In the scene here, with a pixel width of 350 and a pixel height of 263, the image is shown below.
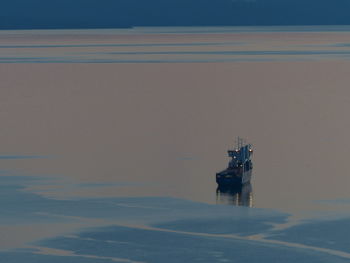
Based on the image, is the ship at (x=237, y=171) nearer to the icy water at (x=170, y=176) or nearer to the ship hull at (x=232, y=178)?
the ship hull at (x=232, y=178)

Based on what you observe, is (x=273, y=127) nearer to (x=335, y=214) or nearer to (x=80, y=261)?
(x=335, y=214)

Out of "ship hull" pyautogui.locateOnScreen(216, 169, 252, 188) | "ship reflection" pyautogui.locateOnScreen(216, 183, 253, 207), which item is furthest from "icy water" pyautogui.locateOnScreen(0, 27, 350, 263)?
"ship hull" pyautogui.locateOnScreen(216, 169, 252, 188)

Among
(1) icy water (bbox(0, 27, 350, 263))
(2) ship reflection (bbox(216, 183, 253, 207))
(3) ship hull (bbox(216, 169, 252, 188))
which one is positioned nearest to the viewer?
(1) icy water (bbox(0, 27, 350, 263))

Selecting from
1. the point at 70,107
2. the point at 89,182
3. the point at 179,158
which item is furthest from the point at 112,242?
the point at 70,107

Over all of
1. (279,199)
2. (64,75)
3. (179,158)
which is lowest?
(279,199)

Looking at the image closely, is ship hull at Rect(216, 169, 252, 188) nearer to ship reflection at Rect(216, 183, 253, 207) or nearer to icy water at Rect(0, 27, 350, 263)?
ship reflection at Rect(216, 183, 253, 207)

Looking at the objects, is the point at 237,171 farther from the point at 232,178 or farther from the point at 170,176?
the point at 170,176

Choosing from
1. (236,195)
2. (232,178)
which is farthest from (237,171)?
(236,195)
